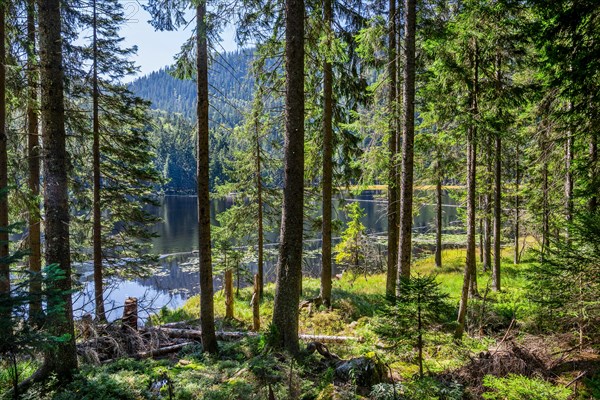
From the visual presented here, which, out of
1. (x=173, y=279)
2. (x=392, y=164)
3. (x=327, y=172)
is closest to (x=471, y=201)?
(x=392, y=164)

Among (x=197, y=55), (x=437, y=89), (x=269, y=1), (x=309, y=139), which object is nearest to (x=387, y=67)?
(x=437, y=89)

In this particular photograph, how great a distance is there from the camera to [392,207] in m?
11.3

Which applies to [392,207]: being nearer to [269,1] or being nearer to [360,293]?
[360,293]

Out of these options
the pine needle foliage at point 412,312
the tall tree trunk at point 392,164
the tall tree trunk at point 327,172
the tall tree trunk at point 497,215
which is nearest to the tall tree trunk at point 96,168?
the tall tree trunk at point 327,172

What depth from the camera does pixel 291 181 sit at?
234 inches

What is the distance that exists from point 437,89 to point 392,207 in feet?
13.9

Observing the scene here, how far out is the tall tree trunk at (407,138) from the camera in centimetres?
728

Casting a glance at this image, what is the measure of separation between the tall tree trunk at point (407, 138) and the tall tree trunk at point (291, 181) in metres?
2.72

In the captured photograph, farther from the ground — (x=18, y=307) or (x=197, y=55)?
(x=197, y=55)

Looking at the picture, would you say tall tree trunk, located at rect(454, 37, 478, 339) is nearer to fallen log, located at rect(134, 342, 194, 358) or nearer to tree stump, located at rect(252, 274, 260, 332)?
tree stump, located at rect(252, 274, 260, 332)

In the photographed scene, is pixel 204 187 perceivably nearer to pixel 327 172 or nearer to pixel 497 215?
pixel 327 172

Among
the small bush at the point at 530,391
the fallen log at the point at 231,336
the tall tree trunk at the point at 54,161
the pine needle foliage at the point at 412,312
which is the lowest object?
the fallen log at the point at 231,336

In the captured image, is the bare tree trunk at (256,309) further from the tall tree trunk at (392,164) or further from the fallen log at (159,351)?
the tall tree trunk at (392,164)

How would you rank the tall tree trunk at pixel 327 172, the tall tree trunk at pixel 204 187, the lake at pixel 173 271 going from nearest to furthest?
the tall tree trunk at pixel 204 187, the tall tree trunk at pixel 327 172, the lake at pixel 173 271
